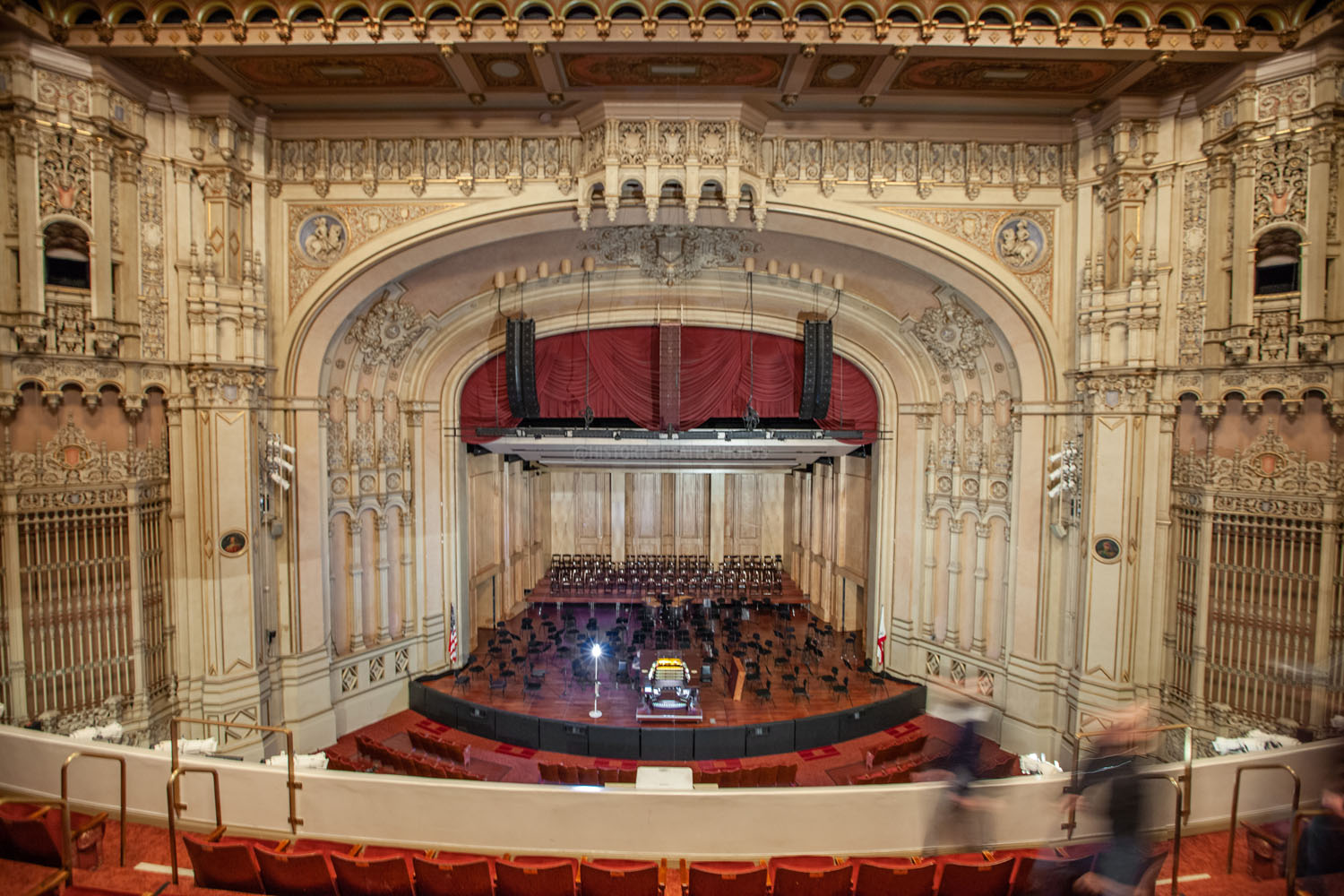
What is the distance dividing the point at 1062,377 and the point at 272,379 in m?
11.9

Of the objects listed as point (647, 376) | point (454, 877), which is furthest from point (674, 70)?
point (454, 877)

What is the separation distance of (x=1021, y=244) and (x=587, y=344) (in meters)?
7.49

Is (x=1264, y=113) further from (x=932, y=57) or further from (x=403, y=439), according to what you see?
(x=403, y=439)

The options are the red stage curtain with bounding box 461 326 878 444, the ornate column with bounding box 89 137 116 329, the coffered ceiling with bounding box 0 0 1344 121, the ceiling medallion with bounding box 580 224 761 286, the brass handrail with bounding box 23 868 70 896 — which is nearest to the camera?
the brass handrail with bounding box 23 868 70 896

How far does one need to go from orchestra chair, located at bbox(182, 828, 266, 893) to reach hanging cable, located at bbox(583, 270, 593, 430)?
843cm

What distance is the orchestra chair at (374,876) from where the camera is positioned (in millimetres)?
4691

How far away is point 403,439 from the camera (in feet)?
40.4

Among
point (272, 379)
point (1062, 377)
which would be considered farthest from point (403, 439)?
point (1062, 377)

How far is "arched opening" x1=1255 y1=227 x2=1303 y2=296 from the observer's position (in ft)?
26.1

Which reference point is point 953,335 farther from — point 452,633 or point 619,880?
point 452,633

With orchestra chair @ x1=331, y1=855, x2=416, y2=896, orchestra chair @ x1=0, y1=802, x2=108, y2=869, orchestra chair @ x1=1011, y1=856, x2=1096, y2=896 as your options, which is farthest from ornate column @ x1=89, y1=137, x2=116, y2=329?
orchestra chair @ x1=1011, y1=856, x2=1096, y2=896

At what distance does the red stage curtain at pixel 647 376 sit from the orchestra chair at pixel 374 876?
29.3 feet

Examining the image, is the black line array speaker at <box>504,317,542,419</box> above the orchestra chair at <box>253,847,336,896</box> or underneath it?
above

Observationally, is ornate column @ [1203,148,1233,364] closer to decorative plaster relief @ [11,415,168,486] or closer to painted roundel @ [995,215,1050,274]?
painted roundel @ [995,215,1050,274]
